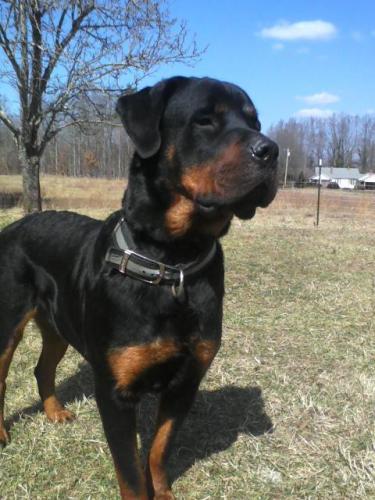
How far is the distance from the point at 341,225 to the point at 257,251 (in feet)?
22.7

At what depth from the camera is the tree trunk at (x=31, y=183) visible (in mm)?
15516

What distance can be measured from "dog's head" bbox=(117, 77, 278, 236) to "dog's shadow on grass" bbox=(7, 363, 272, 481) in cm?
165

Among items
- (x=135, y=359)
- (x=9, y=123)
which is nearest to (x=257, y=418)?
(x=135, y=359)

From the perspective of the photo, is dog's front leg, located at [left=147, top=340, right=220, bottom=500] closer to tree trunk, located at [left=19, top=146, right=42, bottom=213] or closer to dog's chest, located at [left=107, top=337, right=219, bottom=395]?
dog's chest, located at [left=107, top=337, right=219, bottom=395]

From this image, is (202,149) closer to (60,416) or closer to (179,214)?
Answer: (179,214)

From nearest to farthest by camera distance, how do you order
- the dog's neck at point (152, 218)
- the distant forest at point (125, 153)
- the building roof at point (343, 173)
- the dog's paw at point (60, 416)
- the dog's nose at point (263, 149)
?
the dog's nose at point (263, 149) → the dog's neck at point (152, 218) → the dog's paw at point (60, 416) → the distant forest at point (125, 153) → the building roof at point (343, 173)

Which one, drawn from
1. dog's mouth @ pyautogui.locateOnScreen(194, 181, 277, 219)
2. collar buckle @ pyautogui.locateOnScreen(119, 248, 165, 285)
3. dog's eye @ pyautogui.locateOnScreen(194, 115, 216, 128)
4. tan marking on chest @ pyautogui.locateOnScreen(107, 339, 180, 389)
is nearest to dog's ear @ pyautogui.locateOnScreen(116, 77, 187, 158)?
dog's eye @ pyautogui.locateOnScreen(194, 115, 216, 128)

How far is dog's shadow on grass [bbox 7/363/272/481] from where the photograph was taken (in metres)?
3.36

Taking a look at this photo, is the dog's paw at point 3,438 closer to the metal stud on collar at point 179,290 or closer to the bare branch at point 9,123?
the metal stud on collar at point 179,290

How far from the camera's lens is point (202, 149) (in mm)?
2398

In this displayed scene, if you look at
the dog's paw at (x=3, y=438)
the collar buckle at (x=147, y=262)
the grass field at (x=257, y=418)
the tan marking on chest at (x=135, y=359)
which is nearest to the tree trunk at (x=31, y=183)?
the grass field at (x=257, y=418)

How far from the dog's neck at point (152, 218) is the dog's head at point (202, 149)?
3 cm

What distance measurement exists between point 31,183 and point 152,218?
47.1 feet

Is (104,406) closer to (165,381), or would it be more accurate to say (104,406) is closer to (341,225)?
(165,381)
